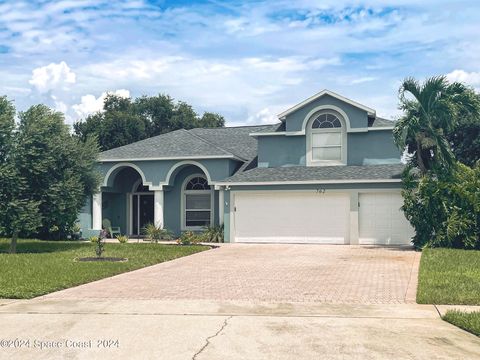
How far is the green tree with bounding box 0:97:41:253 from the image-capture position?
19.2 meters

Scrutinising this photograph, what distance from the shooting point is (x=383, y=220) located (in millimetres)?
23938

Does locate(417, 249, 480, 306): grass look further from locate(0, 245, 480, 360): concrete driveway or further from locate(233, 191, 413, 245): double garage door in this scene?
locate(233, 191, 413, 245): double garage door

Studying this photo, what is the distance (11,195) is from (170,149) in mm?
10176

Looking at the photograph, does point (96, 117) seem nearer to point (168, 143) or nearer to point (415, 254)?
point (168, 143)

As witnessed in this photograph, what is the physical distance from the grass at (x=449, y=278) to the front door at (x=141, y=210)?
51.0 ft

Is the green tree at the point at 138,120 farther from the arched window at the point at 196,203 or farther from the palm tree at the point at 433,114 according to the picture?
the palm tree at the point at 433,114

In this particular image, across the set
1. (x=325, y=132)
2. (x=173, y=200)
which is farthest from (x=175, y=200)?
(x=325, y=132)

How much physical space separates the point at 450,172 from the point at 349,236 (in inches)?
196

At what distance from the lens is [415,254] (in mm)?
19547

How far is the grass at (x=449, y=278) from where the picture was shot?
10609mm

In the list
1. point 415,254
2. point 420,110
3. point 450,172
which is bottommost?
point 415,254

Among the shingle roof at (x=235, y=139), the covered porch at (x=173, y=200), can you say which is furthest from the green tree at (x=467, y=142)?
the covered porch at (x=173, y=200)

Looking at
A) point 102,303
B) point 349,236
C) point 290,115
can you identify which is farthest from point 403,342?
point 290,115

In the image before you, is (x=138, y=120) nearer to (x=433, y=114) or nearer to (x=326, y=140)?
(x=326, y=140)
